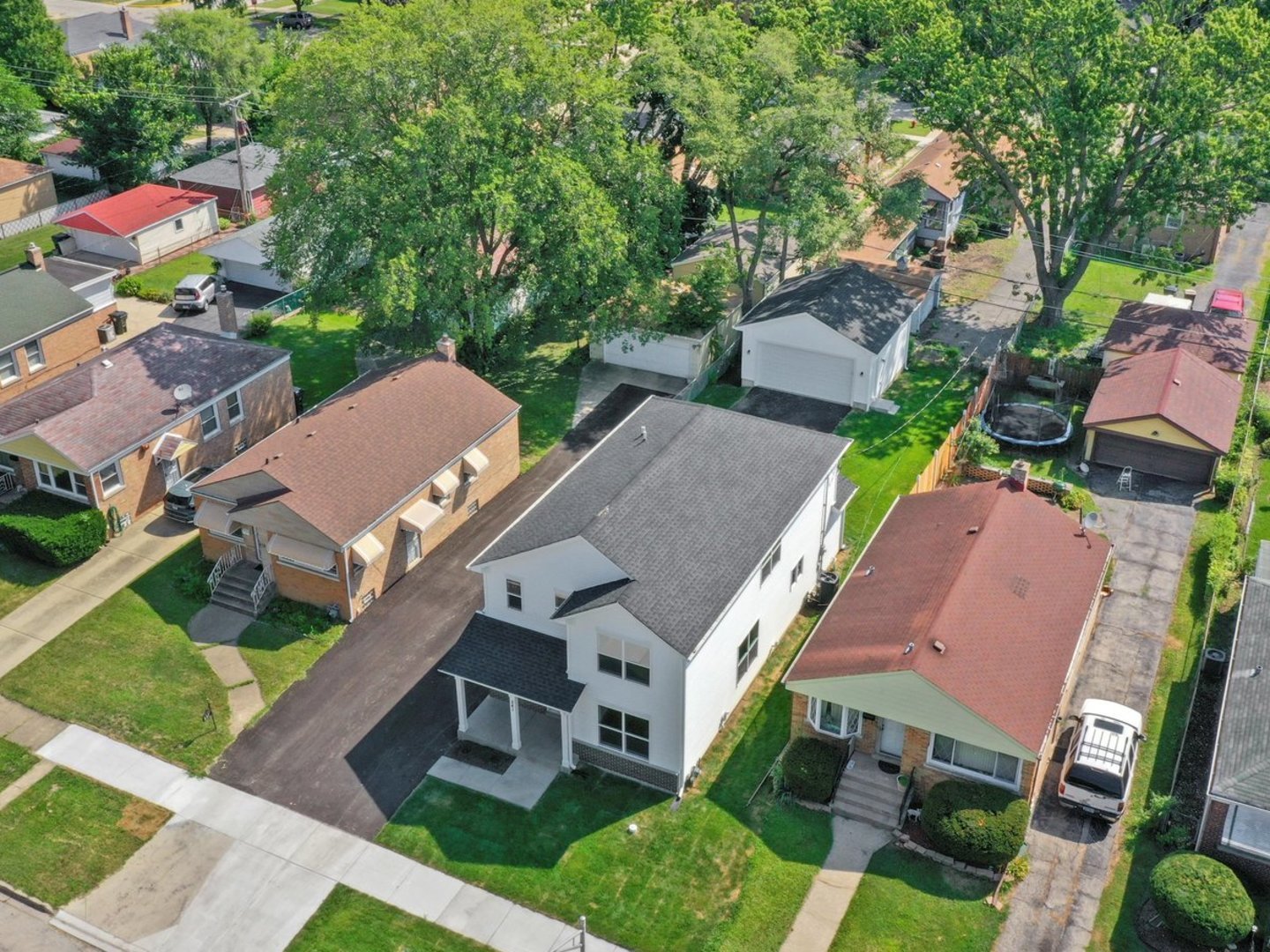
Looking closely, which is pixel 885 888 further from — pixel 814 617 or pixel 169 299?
pixel 169 299

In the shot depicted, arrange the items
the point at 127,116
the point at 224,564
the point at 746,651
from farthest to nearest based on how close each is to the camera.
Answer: the point at 127,116, the point at 224,564, the point at 746,651

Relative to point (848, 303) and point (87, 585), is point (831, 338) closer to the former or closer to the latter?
point (848, 303)

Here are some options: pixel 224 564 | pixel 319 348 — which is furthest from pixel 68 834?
pixel 319 348

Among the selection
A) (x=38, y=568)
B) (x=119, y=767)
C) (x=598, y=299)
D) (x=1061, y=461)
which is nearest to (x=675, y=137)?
(x=598, y=299)

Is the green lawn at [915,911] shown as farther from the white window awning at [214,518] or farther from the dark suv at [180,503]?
the dark suv at [180,503]

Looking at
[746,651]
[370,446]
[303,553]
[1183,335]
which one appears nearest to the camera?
[746,651]

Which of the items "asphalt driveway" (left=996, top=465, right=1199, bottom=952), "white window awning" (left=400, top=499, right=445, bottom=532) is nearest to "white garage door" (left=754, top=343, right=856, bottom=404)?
"asphalt driveway" (left=996, top=465, right=1199, bottom=952)

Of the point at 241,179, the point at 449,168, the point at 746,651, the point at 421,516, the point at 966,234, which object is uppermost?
the point at 449,168
